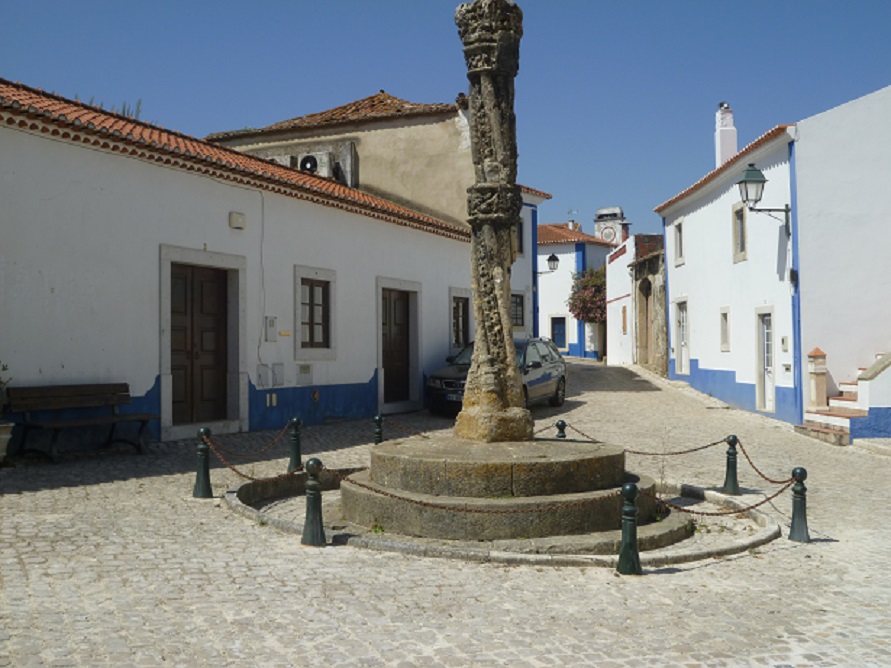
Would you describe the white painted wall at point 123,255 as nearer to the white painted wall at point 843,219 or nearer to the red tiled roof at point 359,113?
the red tiled roof at point 359,113

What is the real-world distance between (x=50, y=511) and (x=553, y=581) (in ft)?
14.2

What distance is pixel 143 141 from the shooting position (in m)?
11.0

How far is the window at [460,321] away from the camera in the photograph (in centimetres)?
1923

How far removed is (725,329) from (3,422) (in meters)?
15.1

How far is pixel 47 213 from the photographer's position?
994cm

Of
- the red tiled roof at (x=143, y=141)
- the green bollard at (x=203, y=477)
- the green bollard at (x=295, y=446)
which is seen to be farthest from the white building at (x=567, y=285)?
the green bollard at (x=203, y=477)

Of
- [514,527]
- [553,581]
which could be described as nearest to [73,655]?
[553,581]

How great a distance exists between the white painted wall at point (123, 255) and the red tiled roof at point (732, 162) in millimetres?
7740

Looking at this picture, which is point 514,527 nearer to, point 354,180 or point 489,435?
point 489,435

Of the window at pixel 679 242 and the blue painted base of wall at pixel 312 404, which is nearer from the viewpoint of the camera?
the blue painted base of wall at pixel 312 404

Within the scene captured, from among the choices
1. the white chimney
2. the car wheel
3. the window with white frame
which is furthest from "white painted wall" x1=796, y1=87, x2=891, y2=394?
the window with white frame

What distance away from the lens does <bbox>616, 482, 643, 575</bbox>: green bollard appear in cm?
570

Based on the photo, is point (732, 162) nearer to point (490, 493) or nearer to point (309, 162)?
point (309, 162)

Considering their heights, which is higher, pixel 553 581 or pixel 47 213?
pixel 47 213
